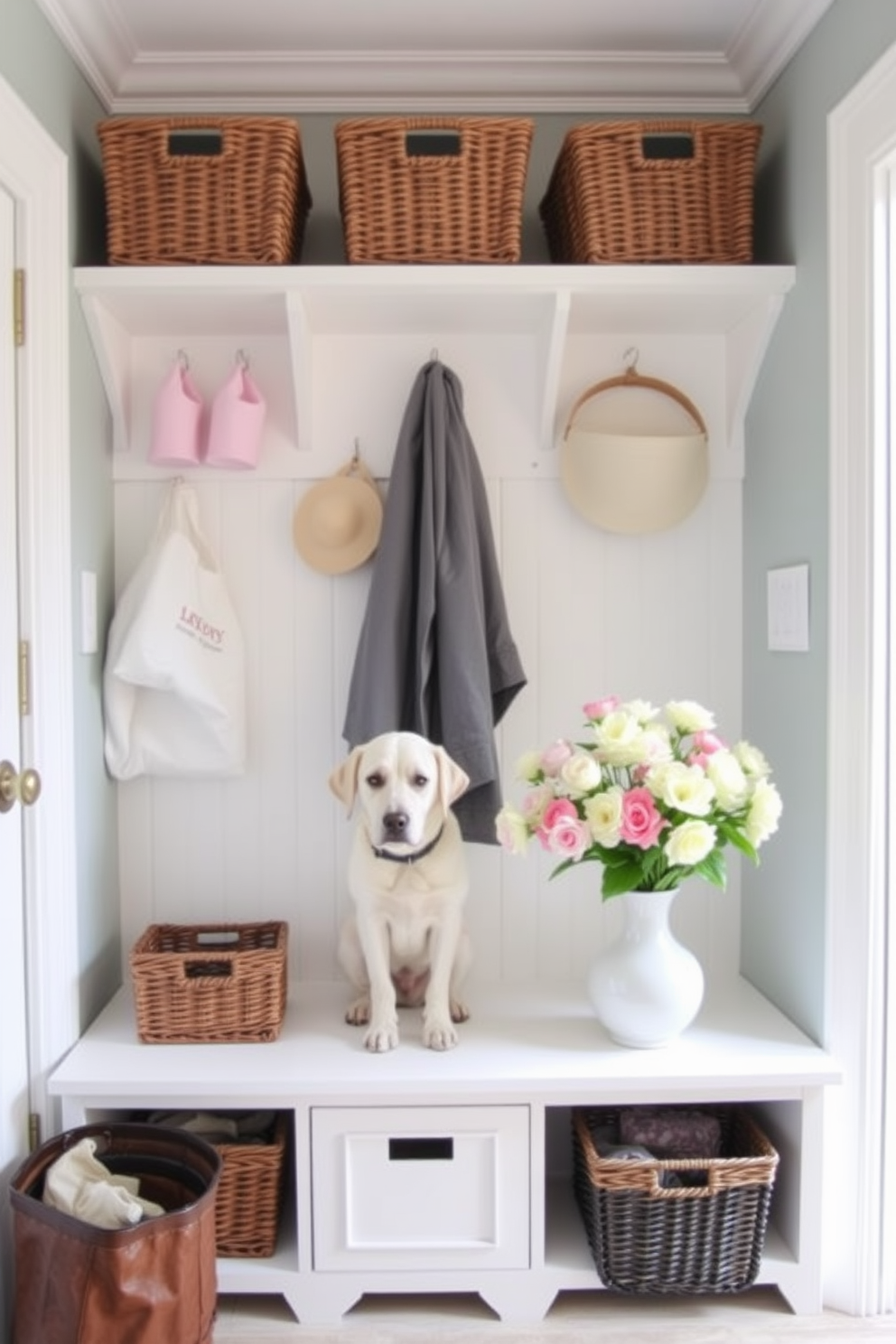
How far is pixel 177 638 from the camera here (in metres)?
1.78

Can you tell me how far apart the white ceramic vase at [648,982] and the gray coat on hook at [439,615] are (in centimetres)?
34

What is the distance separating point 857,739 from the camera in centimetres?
153

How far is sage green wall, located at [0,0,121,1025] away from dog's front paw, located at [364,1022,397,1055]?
0.52 m

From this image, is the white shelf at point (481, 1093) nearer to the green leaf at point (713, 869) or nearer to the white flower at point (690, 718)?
the green leaf at point (713, 869)

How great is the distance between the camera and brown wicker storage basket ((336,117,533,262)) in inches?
64.7

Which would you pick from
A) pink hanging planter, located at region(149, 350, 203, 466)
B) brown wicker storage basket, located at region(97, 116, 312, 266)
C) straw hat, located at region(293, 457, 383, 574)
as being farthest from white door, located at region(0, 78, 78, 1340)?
straw hat, located at region(293, 457, 383, 574)

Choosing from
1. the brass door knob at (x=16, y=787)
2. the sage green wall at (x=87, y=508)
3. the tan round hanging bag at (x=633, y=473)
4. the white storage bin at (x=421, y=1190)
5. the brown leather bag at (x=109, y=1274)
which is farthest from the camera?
the tan round hanging bag at (x=633, y=473)

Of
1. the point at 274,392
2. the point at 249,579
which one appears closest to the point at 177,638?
the point at 249,579

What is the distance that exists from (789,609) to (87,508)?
1273 mm

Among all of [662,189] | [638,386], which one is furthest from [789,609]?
[662,189]

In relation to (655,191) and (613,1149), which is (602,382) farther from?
(613,1149)

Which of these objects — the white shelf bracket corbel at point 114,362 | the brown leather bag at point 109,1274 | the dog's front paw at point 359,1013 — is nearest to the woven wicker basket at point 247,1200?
the brown leather bag at point 109,1274

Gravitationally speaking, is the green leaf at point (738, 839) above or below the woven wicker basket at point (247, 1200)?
above

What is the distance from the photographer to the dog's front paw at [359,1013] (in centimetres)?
173
